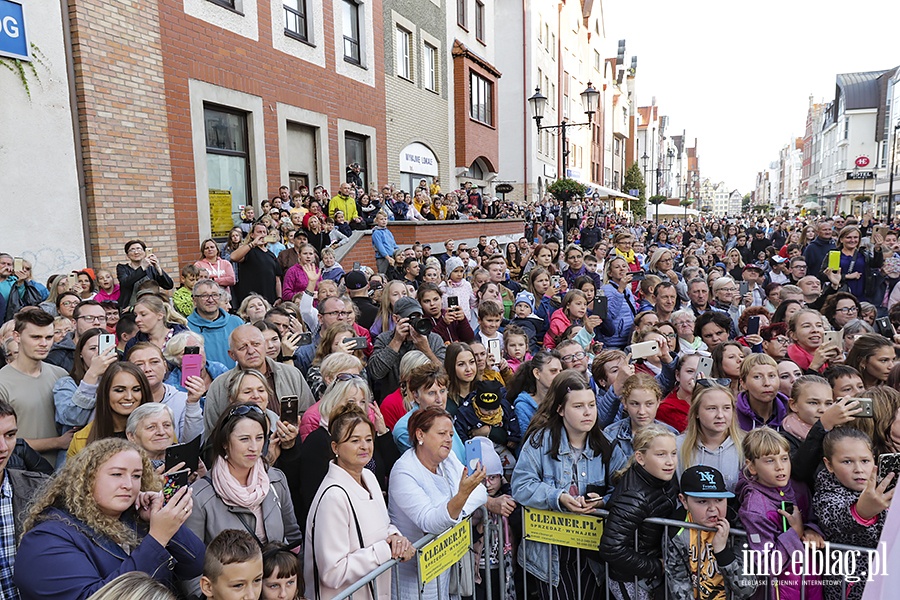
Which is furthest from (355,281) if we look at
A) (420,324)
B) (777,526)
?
(777,526)

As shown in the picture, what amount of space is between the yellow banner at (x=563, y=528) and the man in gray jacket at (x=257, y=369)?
1.82 meters

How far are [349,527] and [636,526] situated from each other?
5.21ft

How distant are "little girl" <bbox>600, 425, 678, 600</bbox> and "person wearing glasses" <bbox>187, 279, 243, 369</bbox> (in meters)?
3.82

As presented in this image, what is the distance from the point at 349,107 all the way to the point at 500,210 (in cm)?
836

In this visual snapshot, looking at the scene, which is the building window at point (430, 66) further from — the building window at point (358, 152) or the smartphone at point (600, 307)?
the smartphone at point (600, 307)

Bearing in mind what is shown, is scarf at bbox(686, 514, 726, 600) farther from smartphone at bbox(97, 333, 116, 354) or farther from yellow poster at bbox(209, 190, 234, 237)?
yellow poster at bbox(209, 190, 234, 237)

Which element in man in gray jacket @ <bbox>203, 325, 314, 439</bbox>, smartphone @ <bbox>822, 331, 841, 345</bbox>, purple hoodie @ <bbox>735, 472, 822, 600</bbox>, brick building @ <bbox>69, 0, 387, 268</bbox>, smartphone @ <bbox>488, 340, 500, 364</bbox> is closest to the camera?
purple hoodie @ <bbox>735, 472, 822, 600</bbox>

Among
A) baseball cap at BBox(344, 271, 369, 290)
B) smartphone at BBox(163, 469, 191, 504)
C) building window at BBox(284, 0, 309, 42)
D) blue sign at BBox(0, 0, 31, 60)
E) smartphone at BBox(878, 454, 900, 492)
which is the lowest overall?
smartphone at BBox(878, 454, 900, 492)

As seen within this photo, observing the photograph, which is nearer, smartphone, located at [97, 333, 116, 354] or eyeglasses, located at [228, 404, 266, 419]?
eyeglasses, located at [228, 404, 266, 419]

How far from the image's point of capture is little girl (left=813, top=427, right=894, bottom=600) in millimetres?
2846

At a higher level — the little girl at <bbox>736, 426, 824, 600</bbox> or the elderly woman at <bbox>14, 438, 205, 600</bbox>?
the elderly woman at <bbox>14, 438, 205, 600</bbox>

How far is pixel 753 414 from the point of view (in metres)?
4.21

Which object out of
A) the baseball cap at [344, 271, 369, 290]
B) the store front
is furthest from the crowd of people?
the store front

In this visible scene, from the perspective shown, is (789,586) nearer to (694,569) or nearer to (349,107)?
(694,569)
